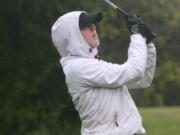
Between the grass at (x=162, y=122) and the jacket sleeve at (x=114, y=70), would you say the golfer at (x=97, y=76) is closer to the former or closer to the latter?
the jacket sleeve at (x=114, y=70)

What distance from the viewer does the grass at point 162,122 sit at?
63.8ft

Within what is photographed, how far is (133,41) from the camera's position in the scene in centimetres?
546

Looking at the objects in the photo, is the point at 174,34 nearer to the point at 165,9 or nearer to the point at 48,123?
the point at 165,9

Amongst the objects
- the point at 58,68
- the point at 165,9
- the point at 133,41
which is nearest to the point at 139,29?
the point at 133,41

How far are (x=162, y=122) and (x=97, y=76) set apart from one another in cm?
1736

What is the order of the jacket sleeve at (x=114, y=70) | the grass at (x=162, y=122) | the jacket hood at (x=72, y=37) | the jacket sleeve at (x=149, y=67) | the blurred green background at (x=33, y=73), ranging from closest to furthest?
the jacket sleeve at (x=114, y=70)
the jacket hood at (x=72, y=37)
the jacket sleeve at (x=149, y=67)
the blurred green background at (x=33, y=73)
the grass at (x=162, y=122)

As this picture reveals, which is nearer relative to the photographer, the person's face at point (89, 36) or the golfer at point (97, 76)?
the golfer at point (97, 76)

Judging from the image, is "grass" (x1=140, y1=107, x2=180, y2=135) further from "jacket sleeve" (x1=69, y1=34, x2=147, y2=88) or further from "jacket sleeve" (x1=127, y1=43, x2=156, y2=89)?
"jacket sleeve" (x1=69, y1=34, x2=147, y2=88)

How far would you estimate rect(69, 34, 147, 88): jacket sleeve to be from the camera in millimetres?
5395

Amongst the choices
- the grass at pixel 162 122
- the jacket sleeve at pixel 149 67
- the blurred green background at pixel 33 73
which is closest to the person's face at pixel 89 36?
the jacket sleeve at pixel 149 67

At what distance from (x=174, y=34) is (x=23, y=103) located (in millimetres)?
16455

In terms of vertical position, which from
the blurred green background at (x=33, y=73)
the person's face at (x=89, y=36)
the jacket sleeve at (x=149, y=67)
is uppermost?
the person's face at (x=89, y=36)

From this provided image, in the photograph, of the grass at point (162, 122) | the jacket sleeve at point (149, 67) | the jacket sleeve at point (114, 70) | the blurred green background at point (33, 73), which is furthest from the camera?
the grass at point (162, 122)

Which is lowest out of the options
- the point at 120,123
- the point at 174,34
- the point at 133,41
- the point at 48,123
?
the point at 174,34
